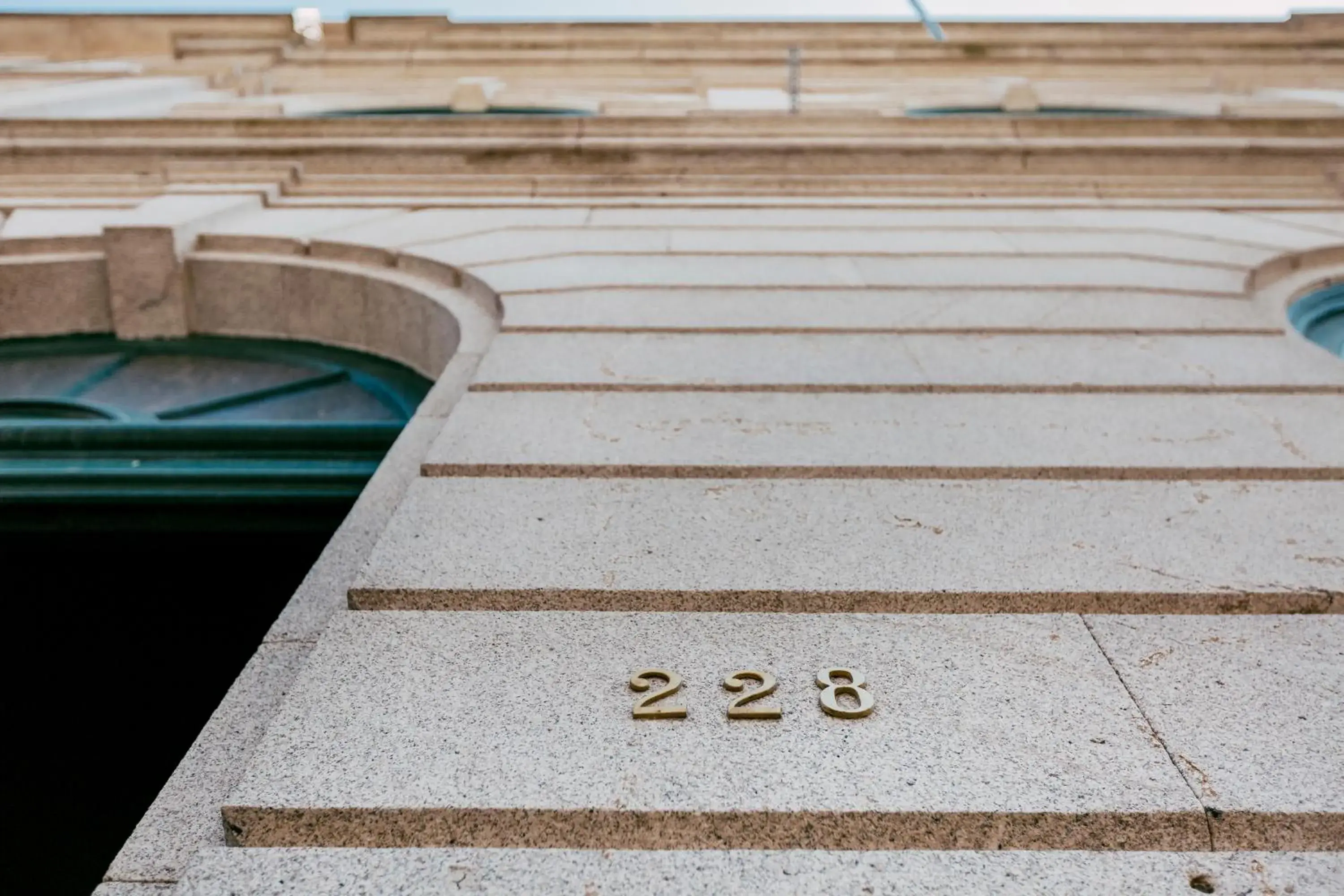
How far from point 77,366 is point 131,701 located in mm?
2716

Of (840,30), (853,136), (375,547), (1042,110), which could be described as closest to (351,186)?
(853,136)

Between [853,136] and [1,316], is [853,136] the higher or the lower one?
the higher one

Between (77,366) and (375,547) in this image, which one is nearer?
(375,547)

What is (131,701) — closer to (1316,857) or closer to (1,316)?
(1,316)

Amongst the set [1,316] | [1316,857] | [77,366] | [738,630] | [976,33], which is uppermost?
[976,33]

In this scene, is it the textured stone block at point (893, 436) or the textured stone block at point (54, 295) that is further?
the textured stone block at point (54, 295)

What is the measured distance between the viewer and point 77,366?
6.52 meters

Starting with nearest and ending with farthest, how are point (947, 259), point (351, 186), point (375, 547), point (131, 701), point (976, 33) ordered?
point (375, 547)
point (131, 701)
point (947, 259)
point (351, 186)
point (976, 33)

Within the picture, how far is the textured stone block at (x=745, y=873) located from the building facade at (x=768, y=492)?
0.03ft

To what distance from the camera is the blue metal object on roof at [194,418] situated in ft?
16.2

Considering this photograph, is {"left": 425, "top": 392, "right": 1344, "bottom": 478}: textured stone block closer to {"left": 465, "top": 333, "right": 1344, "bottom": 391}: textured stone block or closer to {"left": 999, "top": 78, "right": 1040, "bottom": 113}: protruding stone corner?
{"left": 465, "top": 333, "right": 1344, "bottom": 391}: textured stone block

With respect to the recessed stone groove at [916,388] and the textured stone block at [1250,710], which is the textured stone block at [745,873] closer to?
the textured stone block at [1250,710]

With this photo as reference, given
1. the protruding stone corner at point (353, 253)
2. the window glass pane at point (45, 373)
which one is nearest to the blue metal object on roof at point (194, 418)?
the window glass pane at point (45, 373)

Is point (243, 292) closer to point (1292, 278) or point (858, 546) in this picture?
point (858, 546)
